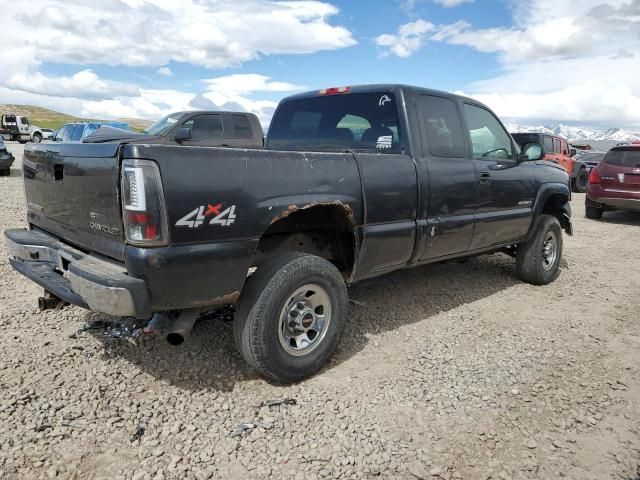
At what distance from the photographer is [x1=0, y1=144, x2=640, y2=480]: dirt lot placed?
8.20 ft

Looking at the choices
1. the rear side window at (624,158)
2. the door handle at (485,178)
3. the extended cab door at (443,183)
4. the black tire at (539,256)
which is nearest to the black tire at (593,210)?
the rear side window at (624,158)

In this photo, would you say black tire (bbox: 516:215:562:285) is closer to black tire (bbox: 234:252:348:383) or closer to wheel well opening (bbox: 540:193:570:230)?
wheel well opening (bbox: 540:193:570:230)

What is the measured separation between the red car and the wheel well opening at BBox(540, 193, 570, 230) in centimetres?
551

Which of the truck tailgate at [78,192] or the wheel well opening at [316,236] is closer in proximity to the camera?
the truck tailgate at [78,192]

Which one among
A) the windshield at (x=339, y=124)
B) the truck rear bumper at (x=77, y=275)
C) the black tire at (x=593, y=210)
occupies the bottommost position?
the black tire at (x=593, y=210)

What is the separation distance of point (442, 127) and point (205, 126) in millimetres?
7645

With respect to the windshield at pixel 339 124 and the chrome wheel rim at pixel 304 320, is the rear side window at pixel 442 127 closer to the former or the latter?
the windshield at pixel 339 124

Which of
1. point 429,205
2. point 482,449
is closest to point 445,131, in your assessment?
point 429,205

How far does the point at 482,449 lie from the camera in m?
2.66

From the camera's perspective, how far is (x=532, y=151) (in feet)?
16.4

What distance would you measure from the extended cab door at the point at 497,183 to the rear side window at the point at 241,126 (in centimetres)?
723

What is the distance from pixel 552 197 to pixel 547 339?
225 cm

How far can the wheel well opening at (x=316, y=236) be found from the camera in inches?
134

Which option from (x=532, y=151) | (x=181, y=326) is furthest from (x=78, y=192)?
(x=532, y=151)
